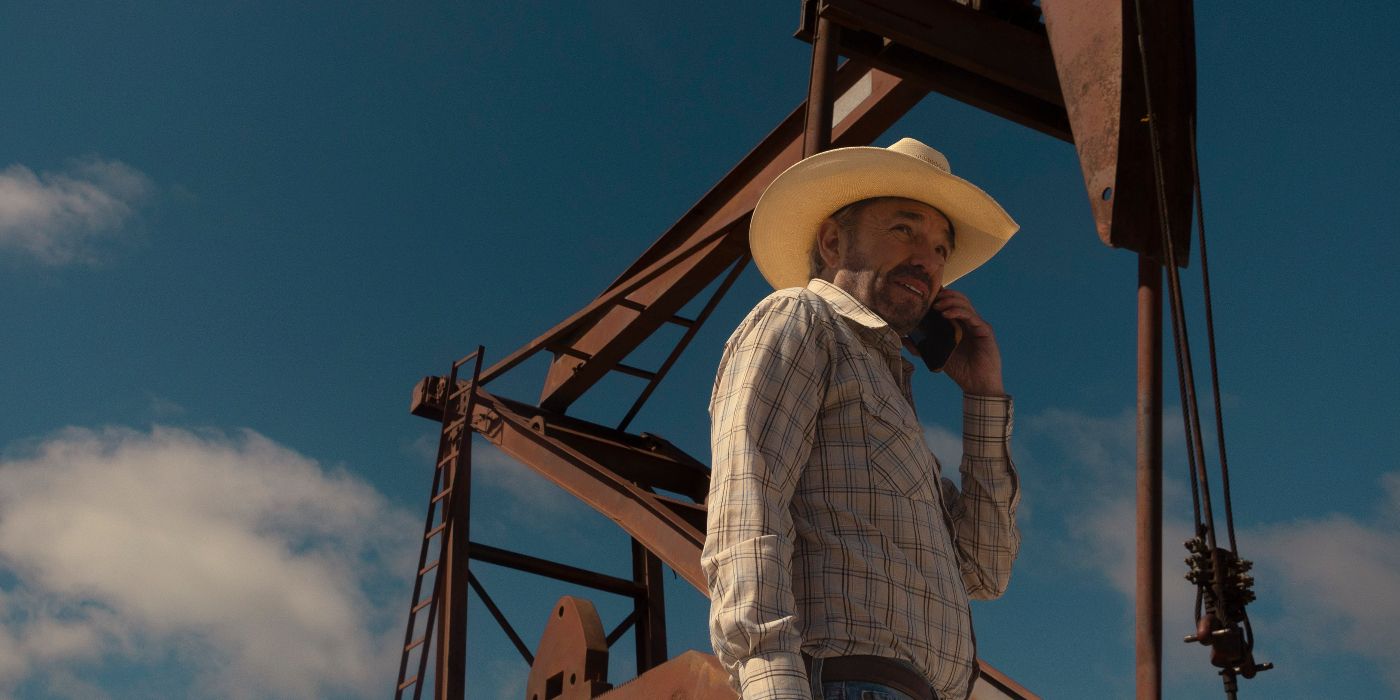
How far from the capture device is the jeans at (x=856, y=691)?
2.53m

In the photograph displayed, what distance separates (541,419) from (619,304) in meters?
1.28

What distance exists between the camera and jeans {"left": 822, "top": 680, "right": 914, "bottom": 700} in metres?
2.53

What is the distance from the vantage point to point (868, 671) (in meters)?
2.57

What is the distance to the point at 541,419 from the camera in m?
11.0

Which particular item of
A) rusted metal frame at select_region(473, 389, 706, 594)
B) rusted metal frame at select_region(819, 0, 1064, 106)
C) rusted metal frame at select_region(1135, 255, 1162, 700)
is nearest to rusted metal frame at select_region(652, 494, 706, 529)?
rusted metal frame at select_region(473, 389, 706, 594)

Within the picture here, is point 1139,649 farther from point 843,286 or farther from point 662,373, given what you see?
point 662,373

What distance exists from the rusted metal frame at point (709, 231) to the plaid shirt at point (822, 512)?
5163 millimetres

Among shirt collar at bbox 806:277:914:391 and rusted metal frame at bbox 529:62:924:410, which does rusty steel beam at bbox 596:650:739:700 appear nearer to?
shirt collar at bbox 806:277:914:391

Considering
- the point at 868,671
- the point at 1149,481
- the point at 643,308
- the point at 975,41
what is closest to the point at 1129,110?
the point at 1149,481

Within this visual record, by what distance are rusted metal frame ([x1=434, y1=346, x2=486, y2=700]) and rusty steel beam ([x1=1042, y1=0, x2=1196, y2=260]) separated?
7054 millimetres

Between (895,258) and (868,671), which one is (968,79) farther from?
(868,671)

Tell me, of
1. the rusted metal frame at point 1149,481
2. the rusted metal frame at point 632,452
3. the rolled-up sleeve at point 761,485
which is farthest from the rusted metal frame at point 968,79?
the rusted metal frame at point 632,452

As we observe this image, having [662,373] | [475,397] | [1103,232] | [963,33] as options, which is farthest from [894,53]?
[475,397]

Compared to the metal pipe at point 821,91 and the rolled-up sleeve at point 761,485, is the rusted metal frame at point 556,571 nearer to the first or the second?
the metal pipe at point 821,91
